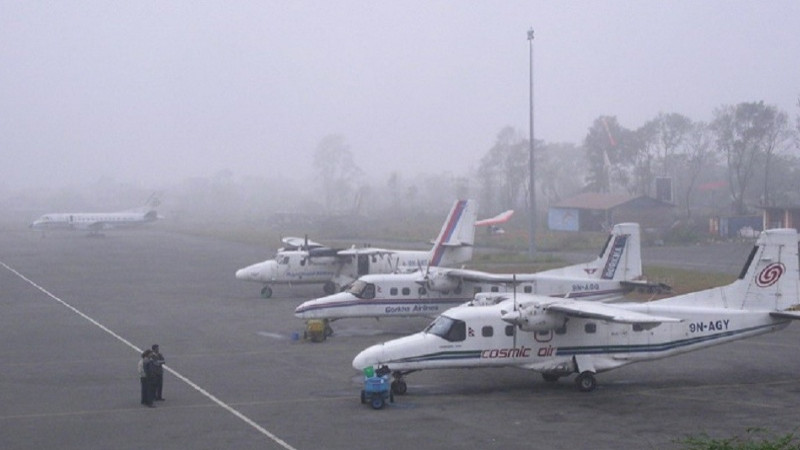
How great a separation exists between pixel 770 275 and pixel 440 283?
36.0 ft

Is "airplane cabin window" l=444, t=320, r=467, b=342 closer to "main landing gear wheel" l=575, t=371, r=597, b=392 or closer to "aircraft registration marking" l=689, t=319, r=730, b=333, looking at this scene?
"main landing gear wheel" l=575, t=371, r=597, b=392

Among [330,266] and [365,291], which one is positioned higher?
[330,266]

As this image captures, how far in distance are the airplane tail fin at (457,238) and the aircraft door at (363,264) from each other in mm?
5570

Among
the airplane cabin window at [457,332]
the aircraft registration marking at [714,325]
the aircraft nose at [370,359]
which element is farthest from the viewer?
the aircraft registration marking at [714,325]

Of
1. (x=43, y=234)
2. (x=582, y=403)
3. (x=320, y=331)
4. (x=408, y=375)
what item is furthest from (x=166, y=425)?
(x=43, y=234)

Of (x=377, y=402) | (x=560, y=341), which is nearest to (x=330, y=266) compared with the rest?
(x=560, y=341)

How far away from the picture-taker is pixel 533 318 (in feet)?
68.1

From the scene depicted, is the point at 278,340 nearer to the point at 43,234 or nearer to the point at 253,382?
the point at 253,382

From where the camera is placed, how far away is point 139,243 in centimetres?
8625

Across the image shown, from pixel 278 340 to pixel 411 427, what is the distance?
1257 centimetres

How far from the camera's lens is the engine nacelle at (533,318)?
20.7m

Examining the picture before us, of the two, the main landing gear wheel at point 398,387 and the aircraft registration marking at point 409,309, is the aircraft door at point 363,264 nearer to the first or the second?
the aircraft registration marking at point 409,309

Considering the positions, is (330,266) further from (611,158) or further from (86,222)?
(86,222)

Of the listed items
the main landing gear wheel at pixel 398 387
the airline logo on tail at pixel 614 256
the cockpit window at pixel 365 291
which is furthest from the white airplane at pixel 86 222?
the main landing gear wheel at pixel 398 387
